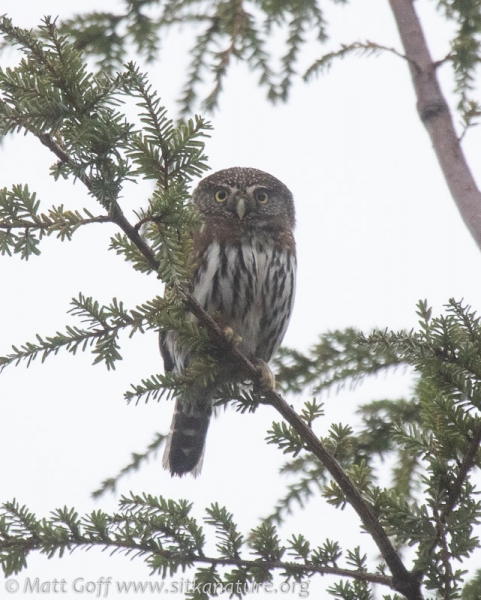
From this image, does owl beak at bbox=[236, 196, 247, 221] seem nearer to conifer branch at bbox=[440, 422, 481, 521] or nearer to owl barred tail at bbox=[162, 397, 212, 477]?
owl barred tail at bbox=[162, 397, 212, 477]

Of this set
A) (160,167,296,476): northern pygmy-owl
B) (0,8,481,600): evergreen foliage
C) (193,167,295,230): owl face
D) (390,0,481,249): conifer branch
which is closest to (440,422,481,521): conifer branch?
(0,8,481,600): evergreen foliage

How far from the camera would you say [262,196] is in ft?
13.2

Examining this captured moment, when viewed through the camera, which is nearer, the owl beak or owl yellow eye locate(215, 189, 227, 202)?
the owl beak

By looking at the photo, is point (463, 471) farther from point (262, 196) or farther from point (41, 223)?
point (262, 196)

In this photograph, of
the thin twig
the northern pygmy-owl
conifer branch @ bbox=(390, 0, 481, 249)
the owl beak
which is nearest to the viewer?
the thin twig

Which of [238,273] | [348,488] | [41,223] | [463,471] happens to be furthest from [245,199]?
[463,471]

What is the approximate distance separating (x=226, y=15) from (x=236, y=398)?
1984 millimetres

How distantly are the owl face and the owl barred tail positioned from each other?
3.25ft

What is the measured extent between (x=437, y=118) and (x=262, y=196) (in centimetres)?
138

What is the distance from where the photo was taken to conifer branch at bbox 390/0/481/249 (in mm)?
2555

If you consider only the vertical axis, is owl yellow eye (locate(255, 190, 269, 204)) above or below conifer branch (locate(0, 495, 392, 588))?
above

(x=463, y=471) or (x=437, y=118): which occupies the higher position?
(x=437, y=118)

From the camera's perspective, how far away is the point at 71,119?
1.76 metres

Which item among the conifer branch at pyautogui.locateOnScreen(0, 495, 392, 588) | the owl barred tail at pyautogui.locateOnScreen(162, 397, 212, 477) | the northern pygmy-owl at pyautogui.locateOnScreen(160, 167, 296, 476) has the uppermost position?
the northern pygmy-owl at pyautogui.locateOnScreen(160, 167, 296, 476)
